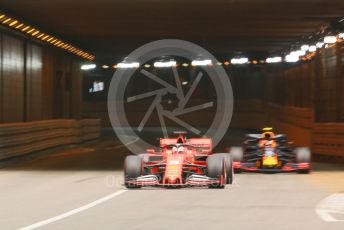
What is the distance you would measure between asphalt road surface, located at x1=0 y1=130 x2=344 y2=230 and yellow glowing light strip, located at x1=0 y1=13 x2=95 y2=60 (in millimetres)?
6599

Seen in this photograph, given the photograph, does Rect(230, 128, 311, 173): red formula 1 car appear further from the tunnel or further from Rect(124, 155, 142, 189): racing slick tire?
Rect(124, 155, 142, 189): racing slick tire

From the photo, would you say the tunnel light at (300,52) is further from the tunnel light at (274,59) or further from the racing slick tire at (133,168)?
the racing slick tire at (133,168)

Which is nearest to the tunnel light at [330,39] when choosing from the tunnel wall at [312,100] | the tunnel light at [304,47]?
the tunnel wall at [312,100]

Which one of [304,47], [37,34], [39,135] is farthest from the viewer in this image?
[304,47]

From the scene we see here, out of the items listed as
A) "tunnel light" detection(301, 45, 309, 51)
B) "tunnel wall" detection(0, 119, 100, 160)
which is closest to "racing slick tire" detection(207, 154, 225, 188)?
"tunnel wall" detection(0, 119, 100, 160)

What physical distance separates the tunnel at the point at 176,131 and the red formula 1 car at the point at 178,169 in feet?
0.09

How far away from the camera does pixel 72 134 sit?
3162 centimetres

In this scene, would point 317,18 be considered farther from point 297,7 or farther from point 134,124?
point 134,124

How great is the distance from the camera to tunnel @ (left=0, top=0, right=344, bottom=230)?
11.9 metres

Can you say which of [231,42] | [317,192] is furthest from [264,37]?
[317,192]

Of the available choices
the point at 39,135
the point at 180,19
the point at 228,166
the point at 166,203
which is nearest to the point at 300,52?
the point at 180,19

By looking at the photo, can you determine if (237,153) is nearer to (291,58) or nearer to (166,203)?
(166,203)

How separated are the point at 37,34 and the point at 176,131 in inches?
569

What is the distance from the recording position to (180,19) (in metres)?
26.8
